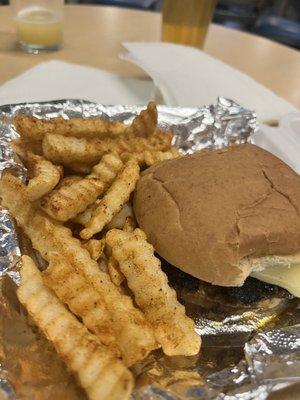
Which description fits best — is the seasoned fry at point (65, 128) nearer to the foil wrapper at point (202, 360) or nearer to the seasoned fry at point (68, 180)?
the seasoned fry at point (68, 180)

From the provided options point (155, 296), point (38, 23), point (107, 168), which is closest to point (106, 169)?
point (107, 168)

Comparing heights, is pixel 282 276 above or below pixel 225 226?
below

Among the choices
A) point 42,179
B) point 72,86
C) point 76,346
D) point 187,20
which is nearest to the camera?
point 76,346

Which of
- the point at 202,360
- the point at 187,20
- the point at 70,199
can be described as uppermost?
the point at 187,20

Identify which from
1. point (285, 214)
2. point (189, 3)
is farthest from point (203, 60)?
point (285, 214)

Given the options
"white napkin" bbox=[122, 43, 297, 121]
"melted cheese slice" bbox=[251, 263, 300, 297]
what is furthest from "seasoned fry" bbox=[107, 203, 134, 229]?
"white napkin" bbox=[122, 43, 297, 121]

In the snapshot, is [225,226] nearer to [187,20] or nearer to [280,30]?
[187,20]

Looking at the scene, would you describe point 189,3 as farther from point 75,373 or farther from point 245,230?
point 75,373
